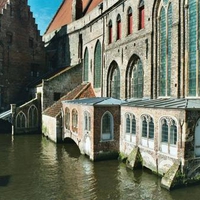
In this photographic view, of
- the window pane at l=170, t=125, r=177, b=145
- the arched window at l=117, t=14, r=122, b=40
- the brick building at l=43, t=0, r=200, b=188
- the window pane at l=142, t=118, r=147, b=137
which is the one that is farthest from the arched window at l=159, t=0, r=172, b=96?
the arched window at l=117, t=14, r=122, b=40

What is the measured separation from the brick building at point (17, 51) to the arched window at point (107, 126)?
18231mm

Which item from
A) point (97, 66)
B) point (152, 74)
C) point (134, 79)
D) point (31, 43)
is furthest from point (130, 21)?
point (31, 43)

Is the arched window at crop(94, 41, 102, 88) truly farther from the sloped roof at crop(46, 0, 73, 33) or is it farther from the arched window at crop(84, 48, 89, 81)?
the sloped roof at crop(46, 0, 73, 33)

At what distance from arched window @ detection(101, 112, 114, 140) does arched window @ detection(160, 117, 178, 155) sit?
4.18 m

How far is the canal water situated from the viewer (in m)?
9.80

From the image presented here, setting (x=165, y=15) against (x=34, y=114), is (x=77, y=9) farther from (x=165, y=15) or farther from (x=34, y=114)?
(x=165, y=15)

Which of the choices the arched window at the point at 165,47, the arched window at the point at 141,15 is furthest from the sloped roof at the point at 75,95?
the arched window at the point at 165,47

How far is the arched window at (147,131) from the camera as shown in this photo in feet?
40.6

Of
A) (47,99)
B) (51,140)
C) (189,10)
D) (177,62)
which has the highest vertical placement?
(189,10)

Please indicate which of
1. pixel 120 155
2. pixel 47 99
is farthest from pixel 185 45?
pixel 47 99

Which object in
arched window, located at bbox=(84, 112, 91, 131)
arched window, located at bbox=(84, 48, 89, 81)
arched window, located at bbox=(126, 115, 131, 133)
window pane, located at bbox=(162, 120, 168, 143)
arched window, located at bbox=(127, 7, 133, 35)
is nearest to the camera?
window pane, located at bbox=(162, 120, 168, 143)

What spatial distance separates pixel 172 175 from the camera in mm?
10320

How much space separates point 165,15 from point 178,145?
9.25 m

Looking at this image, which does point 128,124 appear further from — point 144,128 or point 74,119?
point 74,119
